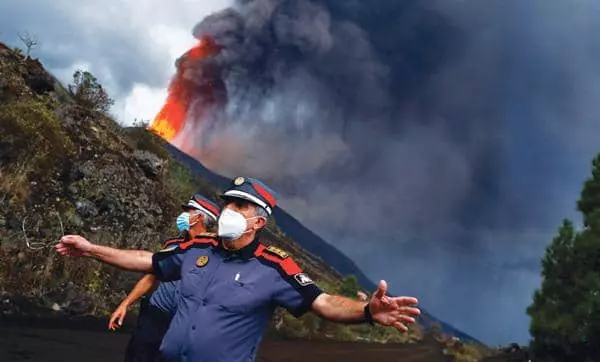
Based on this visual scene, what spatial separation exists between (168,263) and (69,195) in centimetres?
1543

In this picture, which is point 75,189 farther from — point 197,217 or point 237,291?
point 237,291

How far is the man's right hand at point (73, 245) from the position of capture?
13.1ft

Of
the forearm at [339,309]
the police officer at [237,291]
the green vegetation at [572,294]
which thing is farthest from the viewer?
the green vegetation at [572,294]

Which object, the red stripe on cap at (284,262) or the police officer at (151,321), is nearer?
the red stripe on cap at (284,262)

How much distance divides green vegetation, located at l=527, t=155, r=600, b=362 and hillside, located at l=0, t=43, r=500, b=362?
7.64 metres

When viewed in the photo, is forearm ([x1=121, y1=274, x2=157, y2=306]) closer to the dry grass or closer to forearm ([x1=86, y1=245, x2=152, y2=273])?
forearm ([x1=86, y1=245, x2=152, y2=273])

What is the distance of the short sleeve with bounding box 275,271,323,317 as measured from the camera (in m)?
3.64

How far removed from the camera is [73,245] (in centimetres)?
402

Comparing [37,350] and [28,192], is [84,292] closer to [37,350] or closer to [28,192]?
[28,192]

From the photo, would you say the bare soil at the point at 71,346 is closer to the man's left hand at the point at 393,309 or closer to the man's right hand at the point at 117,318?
the man's right hand at the point at 117,318

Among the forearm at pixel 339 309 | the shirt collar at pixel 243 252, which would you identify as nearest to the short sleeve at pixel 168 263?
the shirt collar at pixel 243 252

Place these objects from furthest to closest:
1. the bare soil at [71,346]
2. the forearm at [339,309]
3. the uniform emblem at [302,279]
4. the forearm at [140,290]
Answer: the bare soil at [71,346] → the forearm at [140,290] → the uniform emblem at [302,279] → the forearm at [339,309]

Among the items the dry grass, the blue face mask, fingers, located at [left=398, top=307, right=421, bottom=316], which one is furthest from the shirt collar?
the dry grass

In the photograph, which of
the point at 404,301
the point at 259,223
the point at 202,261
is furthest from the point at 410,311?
the point at 202,261
